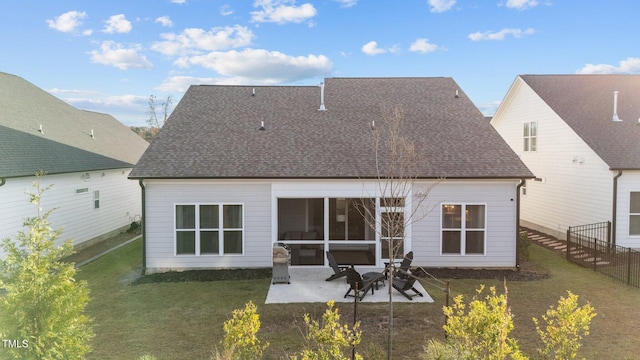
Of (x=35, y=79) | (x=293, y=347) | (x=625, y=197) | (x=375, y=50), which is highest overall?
(x=375, y=50)

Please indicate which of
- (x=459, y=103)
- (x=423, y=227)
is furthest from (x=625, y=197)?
(x=423, y=227)

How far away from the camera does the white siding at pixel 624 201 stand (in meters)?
14.5

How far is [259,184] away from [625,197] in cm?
1347

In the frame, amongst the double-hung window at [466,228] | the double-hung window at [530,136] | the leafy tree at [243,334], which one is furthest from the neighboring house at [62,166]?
the double-hung window at [530,136]

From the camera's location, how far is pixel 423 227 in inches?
505

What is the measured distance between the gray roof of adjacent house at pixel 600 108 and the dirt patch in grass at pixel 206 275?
13309mm

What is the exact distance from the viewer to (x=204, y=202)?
41.9 feet

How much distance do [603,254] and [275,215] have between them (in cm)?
1206

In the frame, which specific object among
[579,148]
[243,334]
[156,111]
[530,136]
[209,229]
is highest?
[156,111]

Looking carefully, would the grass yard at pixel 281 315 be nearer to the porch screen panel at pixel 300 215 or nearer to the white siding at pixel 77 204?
the white siding at pixel 77 204

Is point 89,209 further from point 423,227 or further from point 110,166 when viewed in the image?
point 423,227

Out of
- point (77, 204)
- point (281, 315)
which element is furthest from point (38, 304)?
point (77, 204)

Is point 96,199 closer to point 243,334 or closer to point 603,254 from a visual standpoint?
point 243,334

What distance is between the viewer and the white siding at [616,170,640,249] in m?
14.5
